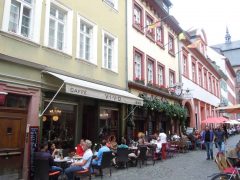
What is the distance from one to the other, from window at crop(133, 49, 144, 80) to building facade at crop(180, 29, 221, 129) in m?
5.01

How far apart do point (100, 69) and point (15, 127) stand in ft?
18.0

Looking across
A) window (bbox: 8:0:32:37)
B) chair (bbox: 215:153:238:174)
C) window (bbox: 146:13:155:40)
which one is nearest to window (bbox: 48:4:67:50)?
window (bbox: 8:0:32:37)

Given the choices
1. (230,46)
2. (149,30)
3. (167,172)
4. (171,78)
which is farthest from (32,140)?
(230,46)

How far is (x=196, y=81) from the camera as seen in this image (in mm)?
30297

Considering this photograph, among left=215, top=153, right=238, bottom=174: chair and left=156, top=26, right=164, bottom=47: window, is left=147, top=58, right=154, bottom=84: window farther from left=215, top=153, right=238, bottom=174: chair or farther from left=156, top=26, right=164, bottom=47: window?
left=215, top=153, right=238, bottom=174: chair

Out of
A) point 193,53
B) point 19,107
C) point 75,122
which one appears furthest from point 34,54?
point 193,53

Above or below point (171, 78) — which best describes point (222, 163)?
below

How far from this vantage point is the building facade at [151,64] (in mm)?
17328

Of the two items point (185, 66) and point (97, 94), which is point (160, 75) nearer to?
point (185, 66)

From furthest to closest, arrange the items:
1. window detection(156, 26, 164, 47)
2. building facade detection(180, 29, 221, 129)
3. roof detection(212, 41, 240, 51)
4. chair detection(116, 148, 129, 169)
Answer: roof detection(212, 41, 240, 51)
building facade detection(180, 29, 221, 129)
window detection(156, 26, 164, 47)
chair detection(116, 148, 129, 169)

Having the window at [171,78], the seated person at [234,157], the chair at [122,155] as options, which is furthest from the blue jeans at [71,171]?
the window at [171,78]

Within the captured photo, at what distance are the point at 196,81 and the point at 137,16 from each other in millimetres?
13629

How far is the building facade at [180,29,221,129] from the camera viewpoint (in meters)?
26.7

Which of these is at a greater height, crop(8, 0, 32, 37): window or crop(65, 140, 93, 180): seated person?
crop(8, 0, 32, 37): window
